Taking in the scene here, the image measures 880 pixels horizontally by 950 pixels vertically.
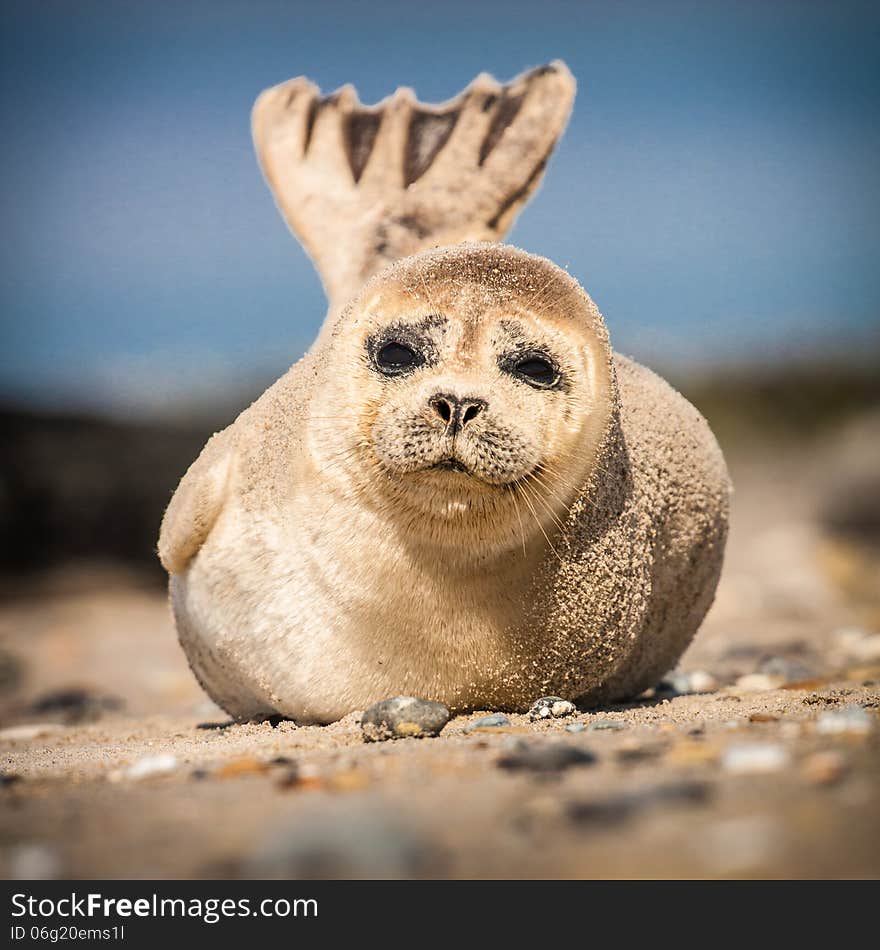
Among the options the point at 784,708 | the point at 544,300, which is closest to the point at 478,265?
the point at 544,300

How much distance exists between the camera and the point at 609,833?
2230 mm

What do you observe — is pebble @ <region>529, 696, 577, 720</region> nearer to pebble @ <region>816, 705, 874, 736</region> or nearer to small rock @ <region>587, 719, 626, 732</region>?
small rock @ <region>587, 719, 626, 732</region>

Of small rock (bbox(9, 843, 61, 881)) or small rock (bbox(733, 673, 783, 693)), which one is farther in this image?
small rock (bbox(733, 673, 783, 693))

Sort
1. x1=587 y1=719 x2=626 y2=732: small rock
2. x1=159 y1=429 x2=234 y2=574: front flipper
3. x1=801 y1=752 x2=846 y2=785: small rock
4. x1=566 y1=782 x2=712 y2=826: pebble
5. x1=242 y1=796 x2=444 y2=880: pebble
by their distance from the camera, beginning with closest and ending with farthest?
x1=242 y1=796 x2=444 y2=880: pebble, x1=566 y1=782 x2=712 y2=826: pebble, x1=801 y1=752 x2=846 y2=785: small rock, x1=587 y1=719 x2=626 y2=732: small rock, x1=159 y1=429 x2=234 y2=574: front flipper

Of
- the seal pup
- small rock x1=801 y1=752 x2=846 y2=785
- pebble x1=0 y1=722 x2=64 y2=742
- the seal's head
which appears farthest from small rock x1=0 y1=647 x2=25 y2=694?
small rock x1=801 y1=752 x2=846 y2=785

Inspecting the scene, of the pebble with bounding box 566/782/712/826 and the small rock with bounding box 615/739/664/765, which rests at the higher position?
the small rock with bounding box 615/739/664/765

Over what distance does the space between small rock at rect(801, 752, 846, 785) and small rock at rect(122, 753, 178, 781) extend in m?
1.54

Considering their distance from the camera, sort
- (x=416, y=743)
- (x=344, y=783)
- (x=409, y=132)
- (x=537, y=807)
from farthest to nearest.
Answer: (x=409, y=132) → (x=416, y=743) → (x=344, y=783) → (x=537, y=807)

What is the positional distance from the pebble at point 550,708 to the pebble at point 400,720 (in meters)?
0.37

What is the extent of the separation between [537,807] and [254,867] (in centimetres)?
57

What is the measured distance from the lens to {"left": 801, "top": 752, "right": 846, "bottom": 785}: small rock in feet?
8.26

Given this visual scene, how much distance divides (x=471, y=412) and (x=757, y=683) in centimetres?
225

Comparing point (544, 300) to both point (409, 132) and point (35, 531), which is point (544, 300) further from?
point (35, 531)

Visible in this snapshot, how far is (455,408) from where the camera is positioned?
3.45 m
